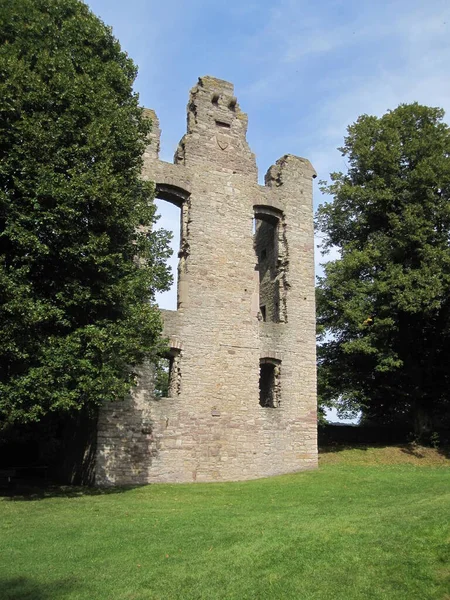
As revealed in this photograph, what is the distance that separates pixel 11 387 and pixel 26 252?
2.99 m

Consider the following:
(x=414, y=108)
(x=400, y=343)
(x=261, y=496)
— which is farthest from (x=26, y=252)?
(x=414, y=108)

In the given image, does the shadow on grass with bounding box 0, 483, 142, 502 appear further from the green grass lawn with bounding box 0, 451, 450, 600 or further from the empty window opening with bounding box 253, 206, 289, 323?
the empty window opening with bounding box 253, 206, 289, 323

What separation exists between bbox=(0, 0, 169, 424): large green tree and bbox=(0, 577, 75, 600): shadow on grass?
4.95 meters

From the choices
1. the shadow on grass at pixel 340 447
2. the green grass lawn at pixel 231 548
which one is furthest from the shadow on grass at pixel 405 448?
the green grass lawn at pixel 231 548

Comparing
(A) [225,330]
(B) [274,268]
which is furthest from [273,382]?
(B) [274,268]

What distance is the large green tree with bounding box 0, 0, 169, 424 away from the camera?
1202 cm

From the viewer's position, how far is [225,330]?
18125mm

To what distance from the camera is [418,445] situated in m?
22.7

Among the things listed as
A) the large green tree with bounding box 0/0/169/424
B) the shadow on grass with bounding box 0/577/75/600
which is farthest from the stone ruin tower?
the shadow on grass with bounding box 0/577/75/600

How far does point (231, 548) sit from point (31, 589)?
2.78m

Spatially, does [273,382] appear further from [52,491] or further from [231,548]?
[231,548]

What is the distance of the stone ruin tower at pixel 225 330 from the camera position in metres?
16.4

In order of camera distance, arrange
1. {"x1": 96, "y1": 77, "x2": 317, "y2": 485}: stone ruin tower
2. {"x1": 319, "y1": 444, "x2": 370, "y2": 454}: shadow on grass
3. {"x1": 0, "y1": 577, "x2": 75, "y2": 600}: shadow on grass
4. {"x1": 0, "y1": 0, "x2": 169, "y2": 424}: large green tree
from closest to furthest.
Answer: {"x1": 0, "y1": 577, "x2": 75, "y2": 600}: shadow on grass
{"x1": 0, "y1": 0, "x2": 169, "y2": 424}: large green tree
{"x1": 96, "y1": 77, "x2": 317, "y2": 485}: stone ruin tower
{"x1": 319, "y1": 444, "x2": 370, "y2": 454}: shadow on grass

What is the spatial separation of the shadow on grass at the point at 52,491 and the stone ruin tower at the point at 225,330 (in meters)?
0.61
